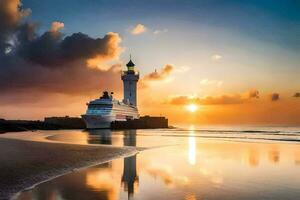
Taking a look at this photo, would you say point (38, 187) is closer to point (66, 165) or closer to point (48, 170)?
point (48, 170)

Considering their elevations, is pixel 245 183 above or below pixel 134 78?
below

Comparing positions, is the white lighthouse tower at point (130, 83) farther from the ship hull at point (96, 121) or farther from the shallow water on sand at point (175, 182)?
the shallow water on sand at point (175, 182)

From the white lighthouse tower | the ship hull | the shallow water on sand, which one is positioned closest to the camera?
the shallow water on sand

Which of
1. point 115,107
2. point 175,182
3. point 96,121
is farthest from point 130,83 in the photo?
point 175,182

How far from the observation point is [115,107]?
131 metres

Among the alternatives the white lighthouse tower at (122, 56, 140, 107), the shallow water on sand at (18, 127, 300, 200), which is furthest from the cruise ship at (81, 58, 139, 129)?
the shallow water on sand at (18, 127, 300, 200)

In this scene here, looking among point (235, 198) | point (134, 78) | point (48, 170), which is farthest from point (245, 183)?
point (134, 78)

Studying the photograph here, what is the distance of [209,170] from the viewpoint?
71.5ft

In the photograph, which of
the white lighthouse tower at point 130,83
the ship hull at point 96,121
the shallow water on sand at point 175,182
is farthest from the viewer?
the white lighthouse tower at point 130,83

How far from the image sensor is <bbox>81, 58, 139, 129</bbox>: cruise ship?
403ft

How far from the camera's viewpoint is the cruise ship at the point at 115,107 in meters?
123

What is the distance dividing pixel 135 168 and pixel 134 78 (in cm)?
13515

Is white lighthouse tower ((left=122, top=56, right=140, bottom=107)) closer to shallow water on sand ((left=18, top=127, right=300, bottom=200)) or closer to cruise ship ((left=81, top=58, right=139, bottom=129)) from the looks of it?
cruise ship ((left=81, top=58, right=139, bottom=129))

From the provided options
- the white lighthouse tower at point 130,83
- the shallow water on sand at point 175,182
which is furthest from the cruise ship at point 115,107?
the shallow water on sand at point 175,182
